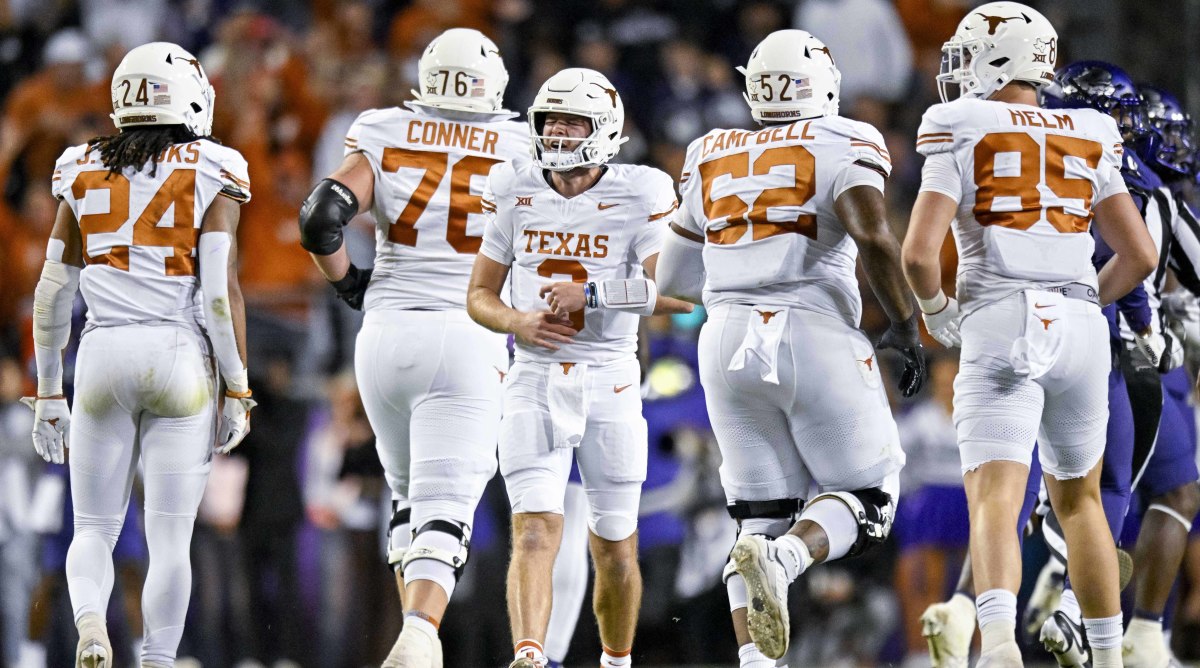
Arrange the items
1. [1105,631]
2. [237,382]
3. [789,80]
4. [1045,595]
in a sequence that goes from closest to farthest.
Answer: [789,80] < [1105,631] < [237,382] < [1045,595]

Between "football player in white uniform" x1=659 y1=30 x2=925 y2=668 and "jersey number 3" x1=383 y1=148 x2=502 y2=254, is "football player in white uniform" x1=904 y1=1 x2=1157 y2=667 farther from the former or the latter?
"jersey number 3" x1=383 y1=148 x2=502 y2=254

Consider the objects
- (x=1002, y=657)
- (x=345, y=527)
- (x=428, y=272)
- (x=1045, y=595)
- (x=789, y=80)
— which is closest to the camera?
(x=1002, y=657)

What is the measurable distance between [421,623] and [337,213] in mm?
1511

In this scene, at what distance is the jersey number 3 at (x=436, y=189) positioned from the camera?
5.84 meters

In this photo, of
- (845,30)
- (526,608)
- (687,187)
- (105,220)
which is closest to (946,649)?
(526,608)

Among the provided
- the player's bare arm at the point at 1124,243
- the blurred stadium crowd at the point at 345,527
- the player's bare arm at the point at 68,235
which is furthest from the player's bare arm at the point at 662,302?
the blurred stadium crowd at the point at 345,527

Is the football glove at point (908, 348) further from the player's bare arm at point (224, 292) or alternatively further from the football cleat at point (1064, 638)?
the player's bare arm at point (224, 292)

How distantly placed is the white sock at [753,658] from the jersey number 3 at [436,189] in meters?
1.84

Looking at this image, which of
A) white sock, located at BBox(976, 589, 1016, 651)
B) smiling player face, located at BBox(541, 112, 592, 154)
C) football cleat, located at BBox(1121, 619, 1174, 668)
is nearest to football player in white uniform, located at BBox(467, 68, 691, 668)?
smiling player face, located at BBox(541, 112, 592, 154)

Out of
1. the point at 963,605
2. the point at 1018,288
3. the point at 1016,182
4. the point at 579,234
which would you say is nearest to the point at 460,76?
the point at 579,234

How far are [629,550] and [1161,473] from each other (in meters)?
2.23

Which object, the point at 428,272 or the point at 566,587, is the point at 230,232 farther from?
the point at 566,587

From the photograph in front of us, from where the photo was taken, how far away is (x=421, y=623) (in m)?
5.20

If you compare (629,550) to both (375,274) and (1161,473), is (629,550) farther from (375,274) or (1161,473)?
Result: (1161,473)
